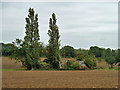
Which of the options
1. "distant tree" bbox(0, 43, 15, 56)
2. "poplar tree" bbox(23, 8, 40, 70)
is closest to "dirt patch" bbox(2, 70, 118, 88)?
"poplar tree" bbox(23, 8, 40, 70)

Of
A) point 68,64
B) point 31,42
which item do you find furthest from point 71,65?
point 31,42

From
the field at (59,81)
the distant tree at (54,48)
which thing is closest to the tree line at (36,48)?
the distant tree at (54,48)

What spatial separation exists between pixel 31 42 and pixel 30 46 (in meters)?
1.15

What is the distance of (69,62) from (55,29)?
10.2 meters

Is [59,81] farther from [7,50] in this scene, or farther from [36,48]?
[7,50]

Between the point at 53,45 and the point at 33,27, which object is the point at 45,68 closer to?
the point at 53,45

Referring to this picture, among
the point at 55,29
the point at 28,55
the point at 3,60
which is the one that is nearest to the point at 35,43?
the point at 28,55

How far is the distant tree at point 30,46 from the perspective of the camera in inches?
2436

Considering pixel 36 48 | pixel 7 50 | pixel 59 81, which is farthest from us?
pixel 7 50

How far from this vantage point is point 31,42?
64.2 meters

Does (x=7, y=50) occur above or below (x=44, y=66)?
above

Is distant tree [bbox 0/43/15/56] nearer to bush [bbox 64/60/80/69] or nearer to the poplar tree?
the poplar tree

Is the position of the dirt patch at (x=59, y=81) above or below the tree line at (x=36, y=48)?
below

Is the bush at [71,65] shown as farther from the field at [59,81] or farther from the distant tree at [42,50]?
the field at [59,81]
